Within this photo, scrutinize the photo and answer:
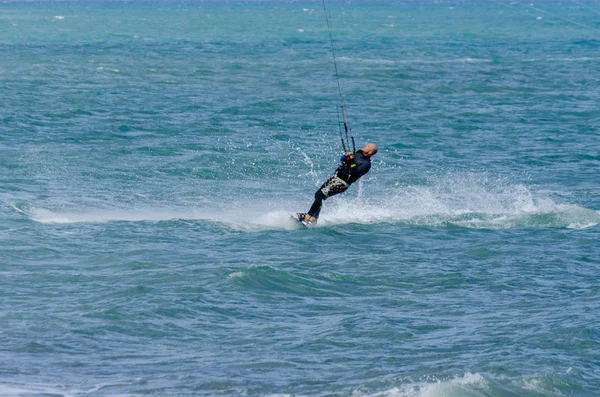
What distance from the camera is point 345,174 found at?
18.8 metres

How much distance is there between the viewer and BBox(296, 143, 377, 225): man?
18.5m

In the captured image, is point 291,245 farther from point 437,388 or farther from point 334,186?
point 437,388

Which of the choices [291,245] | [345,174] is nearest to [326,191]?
[345,174]

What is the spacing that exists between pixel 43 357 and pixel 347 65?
146ft

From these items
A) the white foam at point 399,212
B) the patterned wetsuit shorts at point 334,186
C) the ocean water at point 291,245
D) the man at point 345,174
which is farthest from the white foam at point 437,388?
the white foam at point 399,212

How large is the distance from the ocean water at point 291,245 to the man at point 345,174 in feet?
1.40

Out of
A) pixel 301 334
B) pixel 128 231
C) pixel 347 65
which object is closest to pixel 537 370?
pixel 301 334

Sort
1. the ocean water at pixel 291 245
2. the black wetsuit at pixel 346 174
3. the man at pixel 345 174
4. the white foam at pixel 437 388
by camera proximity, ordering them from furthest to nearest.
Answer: the black wetsuit at pixel 346 174, the man at pixel 345 174, the ocean water at pixel 291 245, the white foam at pixel 437 388

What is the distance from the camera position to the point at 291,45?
7269 cm

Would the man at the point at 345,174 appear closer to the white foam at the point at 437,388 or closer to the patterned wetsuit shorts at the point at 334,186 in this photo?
the patterned wetsuit shorts at the point at 334,186

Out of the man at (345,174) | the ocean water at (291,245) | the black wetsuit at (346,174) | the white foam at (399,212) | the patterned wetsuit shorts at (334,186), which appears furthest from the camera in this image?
the white foam at (399,212)

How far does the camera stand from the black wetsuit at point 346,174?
61.0 ft

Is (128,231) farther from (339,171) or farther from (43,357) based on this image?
(43,357)

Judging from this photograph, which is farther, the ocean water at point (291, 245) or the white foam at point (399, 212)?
the white foam at point (399, 212)
